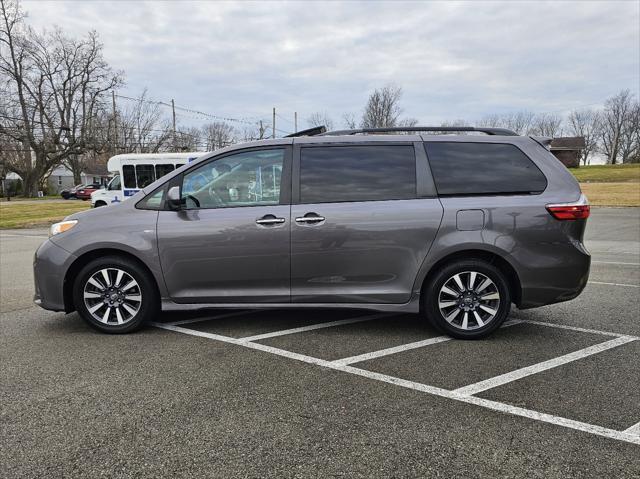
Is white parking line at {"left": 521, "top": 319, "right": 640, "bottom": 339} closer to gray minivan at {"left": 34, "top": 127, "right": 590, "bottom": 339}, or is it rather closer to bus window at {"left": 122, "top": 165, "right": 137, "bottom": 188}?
gray minivan at {"left": 34, "top": 127, "right": 590, "bottom": 339}

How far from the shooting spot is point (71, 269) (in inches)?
171

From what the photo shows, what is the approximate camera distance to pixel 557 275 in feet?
13.4

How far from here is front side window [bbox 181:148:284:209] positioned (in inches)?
168

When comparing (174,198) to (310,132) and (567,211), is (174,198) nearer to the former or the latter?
(310,132)

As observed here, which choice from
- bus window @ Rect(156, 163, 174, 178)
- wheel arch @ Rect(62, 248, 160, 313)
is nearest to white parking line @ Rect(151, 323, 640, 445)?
wheel arch @ Rect(62, 248, 160, 313)

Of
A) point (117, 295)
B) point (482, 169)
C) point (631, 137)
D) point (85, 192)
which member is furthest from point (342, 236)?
point (631, 137)

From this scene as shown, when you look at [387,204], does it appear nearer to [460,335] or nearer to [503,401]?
[460,335]

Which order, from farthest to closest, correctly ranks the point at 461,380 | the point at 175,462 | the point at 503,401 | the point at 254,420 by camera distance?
1. the point at 461,380
2. the point at 503,401
3. the point at 254,420
4. the point at 175,462

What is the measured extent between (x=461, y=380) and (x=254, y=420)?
1529mm

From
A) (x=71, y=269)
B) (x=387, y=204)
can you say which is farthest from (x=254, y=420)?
(x=71, y=269)

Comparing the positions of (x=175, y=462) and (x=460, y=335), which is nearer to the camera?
(x=175, y=462)

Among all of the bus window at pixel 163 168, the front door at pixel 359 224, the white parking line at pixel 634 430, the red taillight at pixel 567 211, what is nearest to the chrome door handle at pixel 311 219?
the front door at pixel 359 224

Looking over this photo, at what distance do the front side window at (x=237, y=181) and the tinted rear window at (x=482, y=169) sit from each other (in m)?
1.50

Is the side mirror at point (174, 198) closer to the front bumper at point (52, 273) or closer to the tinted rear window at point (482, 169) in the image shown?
the front bumper at point (52, 273)
